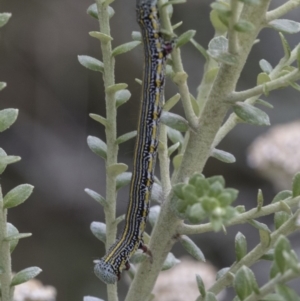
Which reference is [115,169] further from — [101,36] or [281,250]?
[281,250]

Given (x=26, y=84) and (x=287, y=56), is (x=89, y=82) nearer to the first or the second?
(x=26, y=84)

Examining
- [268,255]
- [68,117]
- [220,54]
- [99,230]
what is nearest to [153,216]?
[99,230]

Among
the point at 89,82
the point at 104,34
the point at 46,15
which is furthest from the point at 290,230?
the point at 46,15

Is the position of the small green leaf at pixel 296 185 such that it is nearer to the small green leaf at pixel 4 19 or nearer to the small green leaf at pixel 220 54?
the small green leaf at pixel 220 54

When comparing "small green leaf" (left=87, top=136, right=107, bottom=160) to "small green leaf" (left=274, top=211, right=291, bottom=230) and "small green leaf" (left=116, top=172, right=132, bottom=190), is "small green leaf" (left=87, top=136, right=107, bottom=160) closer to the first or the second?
"small green leaf" (left=116, top=172, right=132, bottom=190)

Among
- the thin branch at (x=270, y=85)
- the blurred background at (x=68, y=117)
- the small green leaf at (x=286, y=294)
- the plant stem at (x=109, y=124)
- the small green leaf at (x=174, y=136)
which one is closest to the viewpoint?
the small green leaf at (x=286, y=294)

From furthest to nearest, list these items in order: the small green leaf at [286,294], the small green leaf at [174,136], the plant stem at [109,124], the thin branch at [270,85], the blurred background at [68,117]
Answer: the blurred background at [68,117]
the small green leaf at [174,136]
the plant stem at [109,124]
the thin branch at [270,85]
the small green leaf at [286,294]

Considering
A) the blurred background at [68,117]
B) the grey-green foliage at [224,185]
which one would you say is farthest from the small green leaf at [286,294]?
the blurred background at [68,117]

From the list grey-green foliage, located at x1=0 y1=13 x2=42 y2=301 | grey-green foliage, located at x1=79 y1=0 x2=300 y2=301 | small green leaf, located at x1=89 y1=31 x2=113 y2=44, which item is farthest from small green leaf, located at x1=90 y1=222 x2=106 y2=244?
small green leaf, located at x1=89 y1=31 x2=113 y2=44
